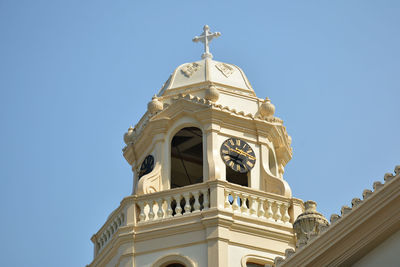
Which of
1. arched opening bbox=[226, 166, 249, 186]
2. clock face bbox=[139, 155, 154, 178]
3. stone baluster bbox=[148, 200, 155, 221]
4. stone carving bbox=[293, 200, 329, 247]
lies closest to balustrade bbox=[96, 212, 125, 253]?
stone baluster bbox=[148, 200, 155, 221]

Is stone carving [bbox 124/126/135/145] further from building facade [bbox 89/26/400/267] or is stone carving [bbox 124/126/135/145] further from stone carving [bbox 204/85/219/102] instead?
stone carving [bbox 204/85/219/102]

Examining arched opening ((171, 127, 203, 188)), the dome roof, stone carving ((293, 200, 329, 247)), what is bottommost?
stone carving ((293, 200, 329, 247))

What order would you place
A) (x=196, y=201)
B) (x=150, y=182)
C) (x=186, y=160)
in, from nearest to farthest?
(x=196, y=201) < (x=150, y=182) < (x=186, y=160)

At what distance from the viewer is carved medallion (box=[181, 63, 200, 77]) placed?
3462cm

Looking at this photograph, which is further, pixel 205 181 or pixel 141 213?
pixel 205 181

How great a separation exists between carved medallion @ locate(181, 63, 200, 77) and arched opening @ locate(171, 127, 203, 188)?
1804mm

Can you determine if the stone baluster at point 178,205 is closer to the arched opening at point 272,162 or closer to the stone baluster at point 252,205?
the stone baluster at point 252,205

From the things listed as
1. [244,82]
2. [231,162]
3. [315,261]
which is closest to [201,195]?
[231,162]

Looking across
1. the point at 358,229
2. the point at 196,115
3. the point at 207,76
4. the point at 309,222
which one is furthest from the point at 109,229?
the point at 358,229

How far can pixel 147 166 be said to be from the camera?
33156mm

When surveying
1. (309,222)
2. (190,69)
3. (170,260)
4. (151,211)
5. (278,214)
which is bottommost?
(309,222)

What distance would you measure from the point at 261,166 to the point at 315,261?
9.55m

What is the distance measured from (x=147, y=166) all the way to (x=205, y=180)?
2.45m

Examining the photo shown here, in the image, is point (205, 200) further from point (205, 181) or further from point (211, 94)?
point (211, 94)
